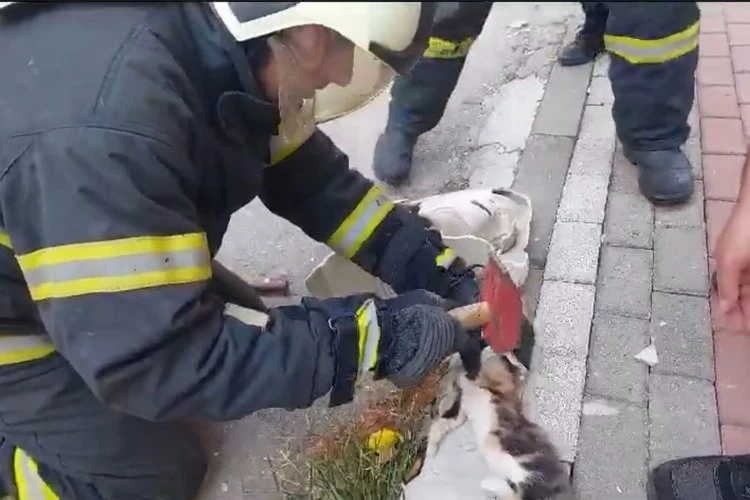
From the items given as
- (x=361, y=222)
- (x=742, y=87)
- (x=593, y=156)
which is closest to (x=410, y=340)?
(x=361, y=222)

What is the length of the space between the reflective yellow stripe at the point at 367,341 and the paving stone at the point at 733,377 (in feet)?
2.75

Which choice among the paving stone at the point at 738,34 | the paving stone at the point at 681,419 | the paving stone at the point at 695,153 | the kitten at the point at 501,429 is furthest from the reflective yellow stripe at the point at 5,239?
the paving stone at the point at 738,34

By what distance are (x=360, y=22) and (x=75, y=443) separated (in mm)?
1039

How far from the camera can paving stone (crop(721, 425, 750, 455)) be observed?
1866 millimetres

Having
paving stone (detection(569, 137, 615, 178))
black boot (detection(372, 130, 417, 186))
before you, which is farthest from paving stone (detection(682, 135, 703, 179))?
black boot (detection(372, 130, 417, 186))

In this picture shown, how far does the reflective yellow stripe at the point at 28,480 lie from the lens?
183 centimetres

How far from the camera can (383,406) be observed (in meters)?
1.98

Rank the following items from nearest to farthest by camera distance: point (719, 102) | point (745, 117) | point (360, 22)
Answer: point (360, 22) → point (745, 117) → point (719, 102)

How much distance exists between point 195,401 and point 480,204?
110cm

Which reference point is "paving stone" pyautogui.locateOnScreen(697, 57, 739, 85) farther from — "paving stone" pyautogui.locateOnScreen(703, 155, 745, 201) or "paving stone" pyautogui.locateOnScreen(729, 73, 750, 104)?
"paving stone" pyautogui.locateOnScreen(703, 155, 745, 201)

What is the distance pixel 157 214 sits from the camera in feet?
4.58

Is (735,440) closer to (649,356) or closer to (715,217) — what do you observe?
(649,356)

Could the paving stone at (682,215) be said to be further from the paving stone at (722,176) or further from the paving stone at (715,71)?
the paving stone at (715,71)

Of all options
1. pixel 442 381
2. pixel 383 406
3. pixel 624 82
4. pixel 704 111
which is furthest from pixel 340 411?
pixel 704 111
